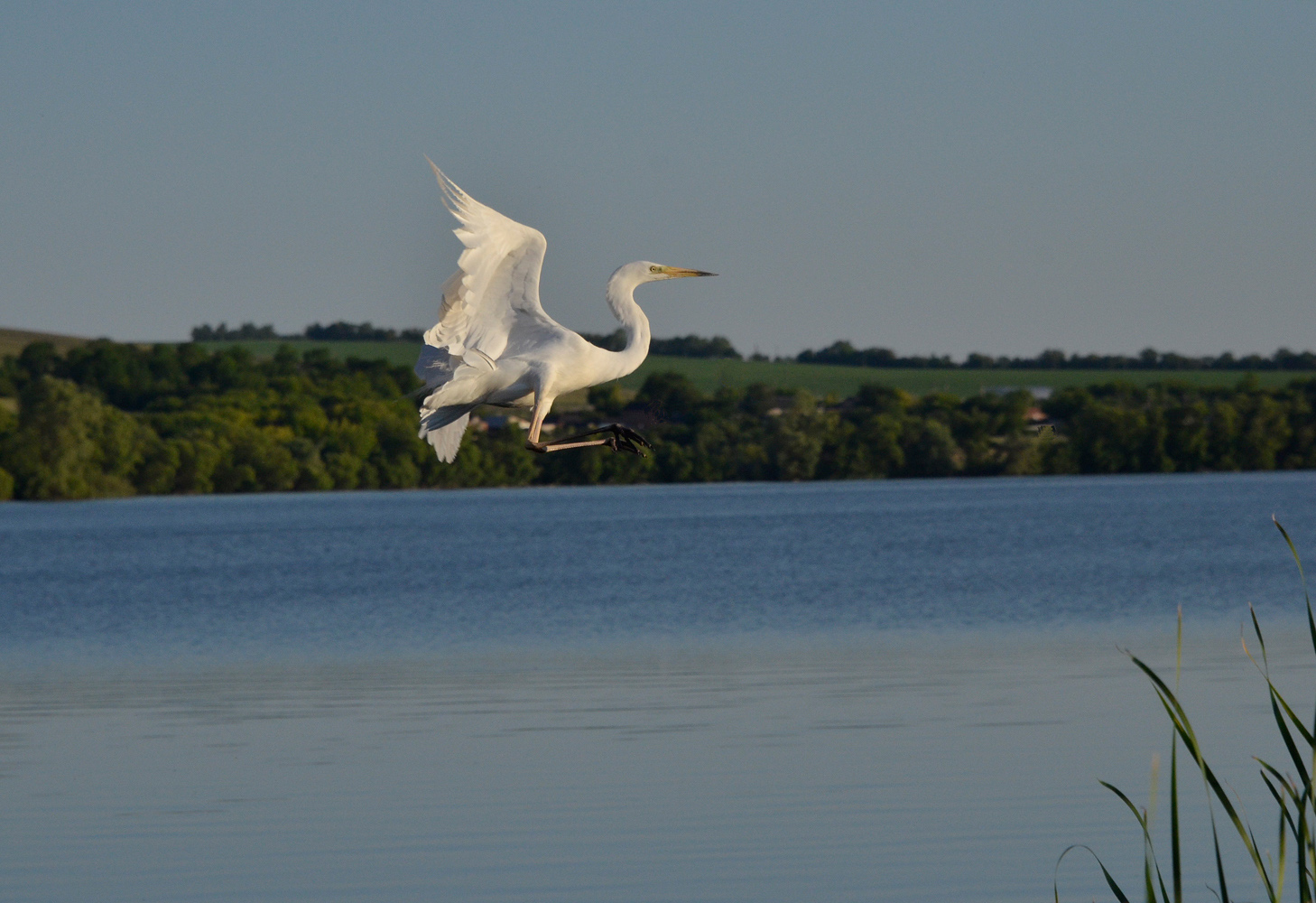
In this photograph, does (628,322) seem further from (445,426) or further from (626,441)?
(445,426)

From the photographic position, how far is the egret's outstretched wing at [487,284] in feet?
31.6

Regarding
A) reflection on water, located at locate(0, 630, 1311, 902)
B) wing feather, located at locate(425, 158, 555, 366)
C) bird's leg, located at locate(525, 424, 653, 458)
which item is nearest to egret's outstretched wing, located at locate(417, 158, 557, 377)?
wing feather, located at locate(425, 158, 555, 366)

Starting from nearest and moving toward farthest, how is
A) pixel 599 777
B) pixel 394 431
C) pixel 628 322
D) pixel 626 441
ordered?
pixel 626 441 < pixel 628 322 < pixel 599 777 < pixel 394 431

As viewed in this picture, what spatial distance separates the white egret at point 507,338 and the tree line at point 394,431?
83.8m

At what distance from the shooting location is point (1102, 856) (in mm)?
17375

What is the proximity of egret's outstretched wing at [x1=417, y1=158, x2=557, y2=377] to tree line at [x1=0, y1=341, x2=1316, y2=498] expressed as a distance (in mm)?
83770

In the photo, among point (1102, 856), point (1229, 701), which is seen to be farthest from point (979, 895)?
point (1229, 701)

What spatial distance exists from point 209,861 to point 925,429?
114 m

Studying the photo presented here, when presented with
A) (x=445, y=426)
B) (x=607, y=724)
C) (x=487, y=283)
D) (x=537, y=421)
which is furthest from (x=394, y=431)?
(x=537, y=421)

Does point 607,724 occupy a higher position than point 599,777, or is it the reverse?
point 607,724

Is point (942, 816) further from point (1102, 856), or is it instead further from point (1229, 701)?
point (1229, 701)

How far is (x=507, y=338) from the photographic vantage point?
380 inches

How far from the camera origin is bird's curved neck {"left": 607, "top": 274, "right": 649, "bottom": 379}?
9289 mm

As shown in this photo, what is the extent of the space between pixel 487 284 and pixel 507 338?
0.32 metres
